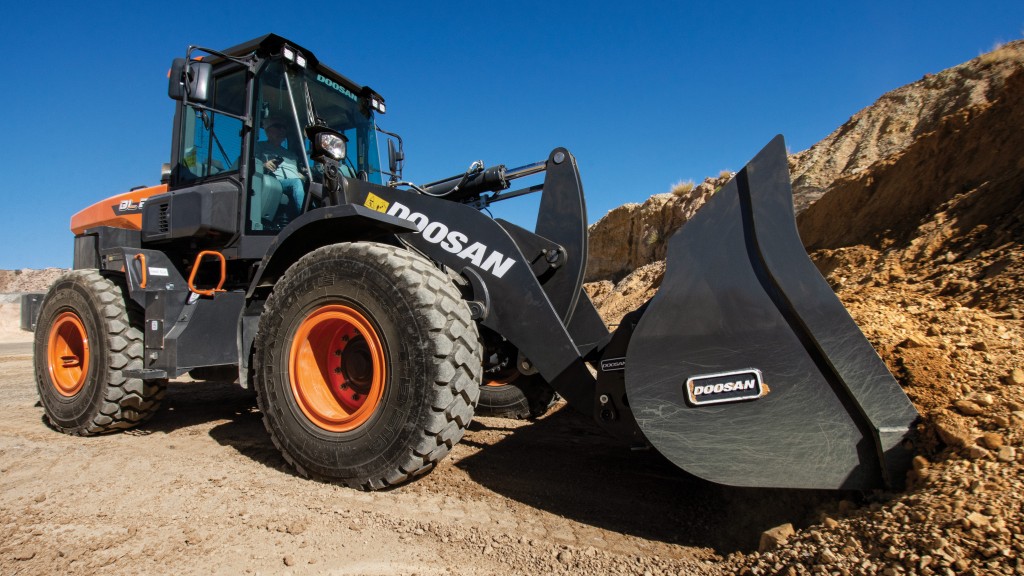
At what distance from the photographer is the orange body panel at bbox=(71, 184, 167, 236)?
5055mm

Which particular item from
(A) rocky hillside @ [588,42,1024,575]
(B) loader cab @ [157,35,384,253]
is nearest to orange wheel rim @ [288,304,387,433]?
(B) loader cab @ [157,35,384,253]

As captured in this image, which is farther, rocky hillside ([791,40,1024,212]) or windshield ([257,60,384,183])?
rocky hillside ([791,40,1024,212])

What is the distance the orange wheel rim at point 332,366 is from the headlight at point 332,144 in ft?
4.37

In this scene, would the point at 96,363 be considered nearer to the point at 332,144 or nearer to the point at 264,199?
the point at 264,199

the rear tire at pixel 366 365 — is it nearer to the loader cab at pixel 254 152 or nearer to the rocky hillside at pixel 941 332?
the loader cab at pixel 254 152

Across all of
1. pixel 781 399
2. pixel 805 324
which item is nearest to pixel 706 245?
pixel 805 324

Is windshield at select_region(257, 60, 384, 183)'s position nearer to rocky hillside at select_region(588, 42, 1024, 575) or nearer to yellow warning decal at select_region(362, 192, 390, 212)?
yellow warning decal at select_region(362, 192, 390, 212)

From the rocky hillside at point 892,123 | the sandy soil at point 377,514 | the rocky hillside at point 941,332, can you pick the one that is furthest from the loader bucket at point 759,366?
the rocky hillside at point 892,123

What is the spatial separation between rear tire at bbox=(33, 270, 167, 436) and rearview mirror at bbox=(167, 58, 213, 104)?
1.67 meters

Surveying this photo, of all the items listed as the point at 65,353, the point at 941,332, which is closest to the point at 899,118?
the point at 941,332

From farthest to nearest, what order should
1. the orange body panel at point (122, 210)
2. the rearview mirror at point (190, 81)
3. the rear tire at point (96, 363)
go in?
1. the orange body panel at point (122, 210)
2. the rear tire at point (96, 363)
3. the rearview mirror at point (190, 81)

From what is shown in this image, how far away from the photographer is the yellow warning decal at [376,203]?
3.54 metres

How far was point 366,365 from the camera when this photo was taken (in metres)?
3.22

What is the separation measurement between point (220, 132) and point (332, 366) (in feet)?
7.64
